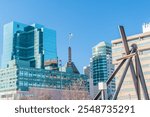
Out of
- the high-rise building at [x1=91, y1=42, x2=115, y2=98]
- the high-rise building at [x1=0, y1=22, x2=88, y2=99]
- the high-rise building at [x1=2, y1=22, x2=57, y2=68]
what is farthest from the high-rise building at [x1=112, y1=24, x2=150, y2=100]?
the high-rise building at [x1=91, y1=42, x2=115, y2=98]

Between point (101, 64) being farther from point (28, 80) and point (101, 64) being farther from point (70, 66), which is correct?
point (28, 80)

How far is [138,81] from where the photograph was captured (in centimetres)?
1723

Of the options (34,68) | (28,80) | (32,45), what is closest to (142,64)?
(28,80)

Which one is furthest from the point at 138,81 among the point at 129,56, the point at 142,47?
the point at 142,47

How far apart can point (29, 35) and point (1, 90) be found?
64034 mm

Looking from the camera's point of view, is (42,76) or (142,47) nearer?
(142,47)

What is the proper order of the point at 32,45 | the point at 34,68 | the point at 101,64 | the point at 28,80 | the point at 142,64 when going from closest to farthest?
the point at 142,64, the point at 28,80, the point at 34,68, the point at 101,64, the point at 32,45

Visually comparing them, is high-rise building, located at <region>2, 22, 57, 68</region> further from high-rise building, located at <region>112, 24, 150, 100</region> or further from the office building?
high-rise building, located at <region>112, 24, 150, 100</region>

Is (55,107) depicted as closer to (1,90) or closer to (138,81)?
(138,81)

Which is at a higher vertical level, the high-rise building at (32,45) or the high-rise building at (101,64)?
the high-rise building at (32,45)

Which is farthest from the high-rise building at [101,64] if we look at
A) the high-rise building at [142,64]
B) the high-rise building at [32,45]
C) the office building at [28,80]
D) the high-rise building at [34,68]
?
the high-rise building at [142,64]

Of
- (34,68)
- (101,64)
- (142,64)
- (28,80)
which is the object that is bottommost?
(142,64)

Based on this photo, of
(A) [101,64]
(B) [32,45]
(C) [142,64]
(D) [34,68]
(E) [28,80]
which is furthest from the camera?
(B) [32,45]

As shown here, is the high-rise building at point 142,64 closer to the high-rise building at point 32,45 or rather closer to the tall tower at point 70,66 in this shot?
the tall tower at point 70,66
